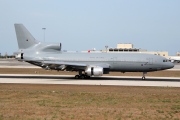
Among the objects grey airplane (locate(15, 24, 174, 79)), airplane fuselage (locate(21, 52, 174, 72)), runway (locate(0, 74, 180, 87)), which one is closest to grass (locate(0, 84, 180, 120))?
runway (locate(0, 74, 180, 87))

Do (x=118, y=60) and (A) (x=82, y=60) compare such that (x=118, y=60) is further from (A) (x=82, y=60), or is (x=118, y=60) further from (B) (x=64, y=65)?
(B) (x=64, y=65)

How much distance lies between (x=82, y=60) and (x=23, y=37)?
962 centimetres

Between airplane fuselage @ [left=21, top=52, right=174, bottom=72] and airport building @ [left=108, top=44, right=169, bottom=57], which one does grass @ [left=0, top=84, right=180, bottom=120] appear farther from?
airport building @ [left=108, top=44, right=169, bottom=57]

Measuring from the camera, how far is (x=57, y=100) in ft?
63.5

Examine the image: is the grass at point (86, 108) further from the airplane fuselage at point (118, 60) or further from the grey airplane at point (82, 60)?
the airplane fuselage at point (118, 60)

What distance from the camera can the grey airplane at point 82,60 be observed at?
130ft

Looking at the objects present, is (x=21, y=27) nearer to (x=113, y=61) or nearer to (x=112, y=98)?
(x=113, y=61)

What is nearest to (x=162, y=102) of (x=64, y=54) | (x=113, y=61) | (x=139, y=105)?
(x=139, y=105)

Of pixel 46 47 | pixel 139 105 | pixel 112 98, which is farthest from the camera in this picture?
pixel 46 47

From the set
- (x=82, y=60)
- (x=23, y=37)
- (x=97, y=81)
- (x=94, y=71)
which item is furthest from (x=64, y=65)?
(x=23, y=37)

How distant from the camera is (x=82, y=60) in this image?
134 feet

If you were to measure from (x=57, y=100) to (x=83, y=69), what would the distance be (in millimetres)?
21024

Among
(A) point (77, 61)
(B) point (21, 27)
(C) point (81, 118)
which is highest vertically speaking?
(B) point (21, 27)

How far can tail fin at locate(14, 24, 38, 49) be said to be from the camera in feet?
139
